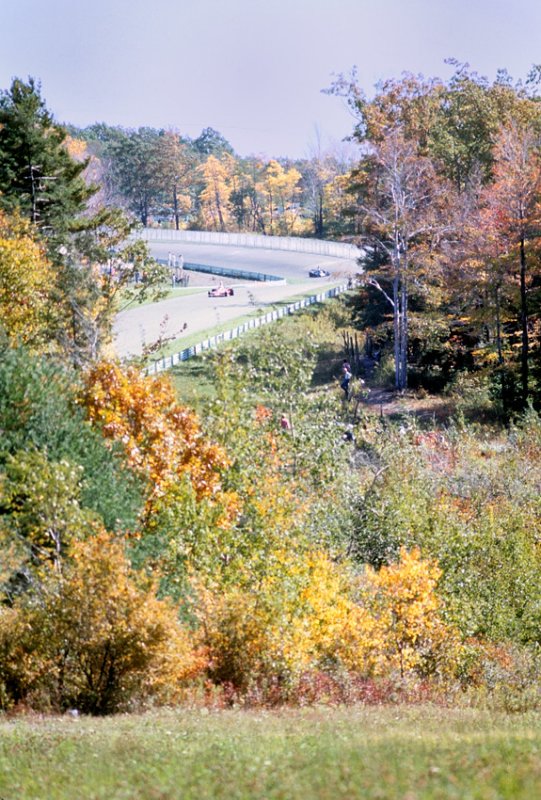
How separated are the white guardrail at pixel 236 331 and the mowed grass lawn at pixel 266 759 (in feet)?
96.5

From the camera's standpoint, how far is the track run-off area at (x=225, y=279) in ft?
184

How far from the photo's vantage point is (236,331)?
55219mm

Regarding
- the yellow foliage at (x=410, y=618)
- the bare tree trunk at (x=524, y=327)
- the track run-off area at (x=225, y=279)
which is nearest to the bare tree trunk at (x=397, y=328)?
the track run-off area at (x=225, y=279)

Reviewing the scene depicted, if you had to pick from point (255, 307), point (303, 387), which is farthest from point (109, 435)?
point (255, 307)

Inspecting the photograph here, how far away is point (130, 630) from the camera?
1341 centimetres

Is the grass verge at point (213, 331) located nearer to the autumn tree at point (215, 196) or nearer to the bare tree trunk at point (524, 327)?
the bare tree trunk at point (524, 327)

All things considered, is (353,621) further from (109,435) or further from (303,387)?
(303,387)

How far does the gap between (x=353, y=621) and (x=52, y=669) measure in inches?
199

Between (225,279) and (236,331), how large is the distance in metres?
25.6

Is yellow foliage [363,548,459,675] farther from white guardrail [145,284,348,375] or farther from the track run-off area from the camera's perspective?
the track run-off area

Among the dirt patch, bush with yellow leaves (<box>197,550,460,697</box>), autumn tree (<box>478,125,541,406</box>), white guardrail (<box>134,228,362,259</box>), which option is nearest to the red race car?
white guardrail (<box>134,228,362,259</box>)

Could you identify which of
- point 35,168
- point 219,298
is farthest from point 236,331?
point 35,168

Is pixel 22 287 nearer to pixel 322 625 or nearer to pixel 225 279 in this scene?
pixel 322 625

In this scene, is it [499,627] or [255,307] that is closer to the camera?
[499,627]
